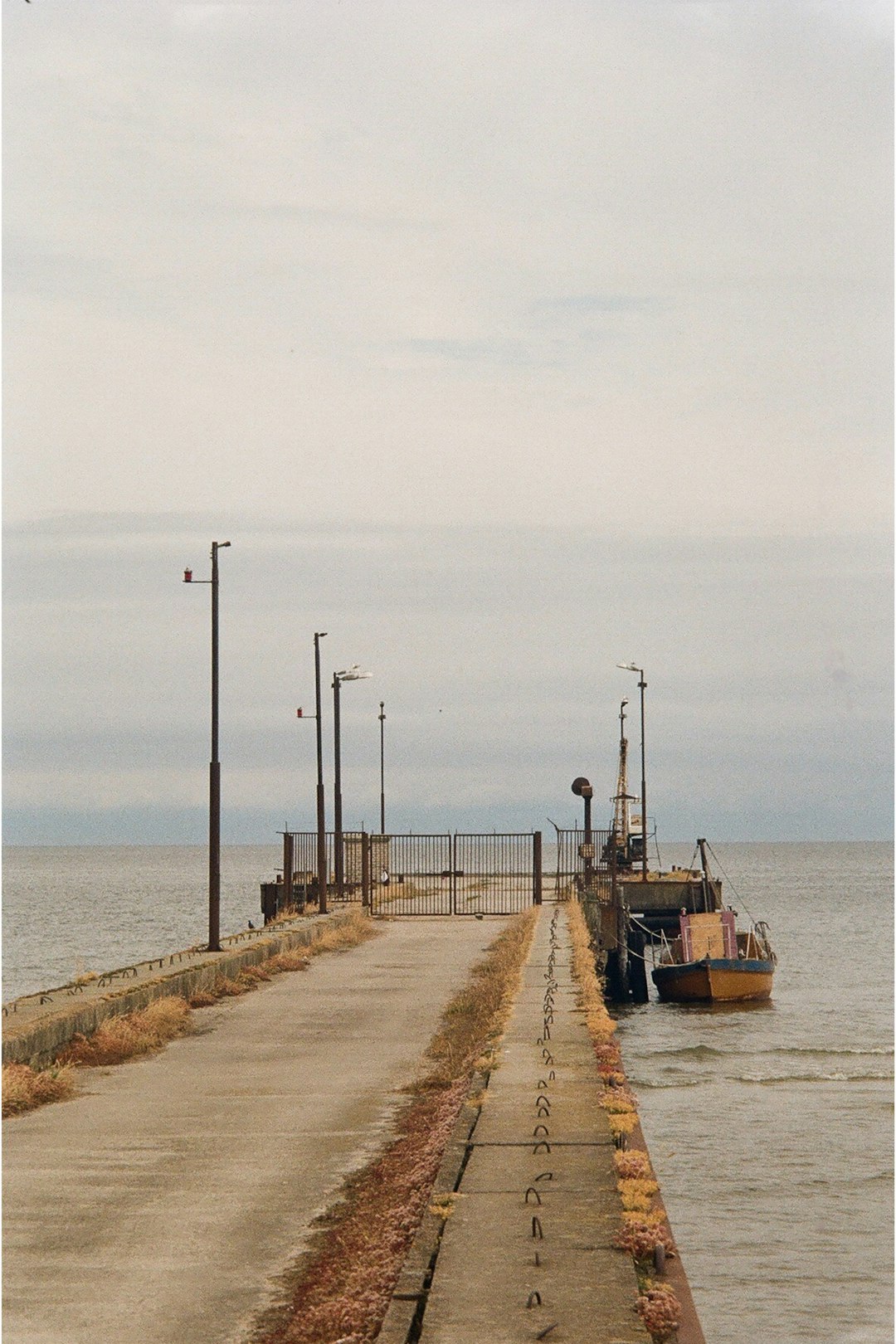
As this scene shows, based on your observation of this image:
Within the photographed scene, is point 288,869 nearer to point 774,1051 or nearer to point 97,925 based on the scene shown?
point 774,1051

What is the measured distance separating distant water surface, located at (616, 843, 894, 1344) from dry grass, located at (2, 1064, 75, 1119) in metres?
6.84

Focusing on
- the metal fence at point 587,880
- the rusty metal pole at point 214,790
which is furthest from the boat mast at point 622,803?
the rusty metal pole at point 214,790

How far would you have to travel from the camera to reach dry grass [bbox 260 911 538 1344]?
878 cm

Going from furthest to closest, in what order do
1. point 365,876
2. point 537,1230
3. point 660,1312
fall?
point 365,876 < point 537,1230 < point 660,1312

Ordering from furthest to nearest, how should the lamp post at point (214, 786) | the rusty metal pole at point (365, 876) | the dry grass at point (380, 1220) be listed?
the rusty metal pole at point (365, 876), the lamp post at point (214, 786), the dry grass at point (380, 1220)

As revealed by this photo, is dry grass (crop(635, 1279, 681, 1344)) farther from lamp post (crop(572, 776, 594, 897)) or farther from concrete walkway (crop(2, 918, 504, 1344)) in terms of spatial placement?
lamp post (crop(572, 776, 594, 897))

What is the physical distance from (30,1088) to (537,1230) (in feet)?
27.0

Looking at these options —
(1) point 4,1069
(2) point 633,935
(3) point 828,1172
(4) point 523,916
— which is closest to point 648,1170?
(1) point 4,1069

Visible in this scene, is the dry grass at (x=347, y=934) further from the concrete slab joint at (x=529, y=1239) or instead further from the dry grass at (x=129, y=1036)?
the concrete slab joint at (x=529, y=1239)

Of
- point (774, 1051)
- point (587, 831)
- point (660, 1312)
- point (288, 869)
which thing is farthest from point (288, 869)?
point (660, 1312)

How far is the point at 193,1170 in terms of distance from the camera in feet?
42.5

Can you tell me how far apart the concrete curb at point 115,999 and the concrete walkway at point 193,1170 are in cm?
68

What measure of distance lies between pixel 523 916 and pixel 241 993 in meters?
20.0

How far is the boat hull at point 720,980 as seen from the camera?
165 ft
